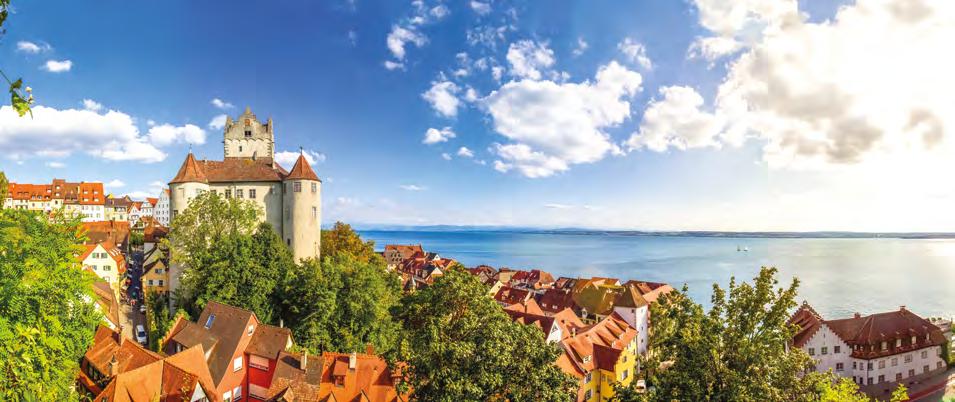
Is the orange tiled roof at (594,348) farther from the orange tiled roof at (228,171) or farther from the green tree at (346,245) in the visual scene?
the orange tiled roof at (228,171)

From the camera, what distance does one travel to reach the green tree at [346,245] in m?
41.8

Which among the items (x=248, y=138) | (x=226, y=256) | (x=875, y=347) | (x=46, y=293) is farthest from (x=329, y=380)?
(x=875, y=347)

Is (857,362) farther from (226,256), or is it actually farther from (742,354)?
(226,256)

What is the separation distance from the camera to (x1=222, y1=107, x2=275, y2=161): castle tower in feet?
136

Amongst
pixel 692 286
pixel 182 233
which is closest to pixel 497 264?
pixel 692 286

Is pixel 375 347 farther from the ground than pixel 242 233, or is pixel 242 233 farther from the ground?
pixel 242 233

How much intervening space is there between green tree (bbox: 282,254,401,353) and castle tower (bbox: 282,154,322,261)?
4.20 meters

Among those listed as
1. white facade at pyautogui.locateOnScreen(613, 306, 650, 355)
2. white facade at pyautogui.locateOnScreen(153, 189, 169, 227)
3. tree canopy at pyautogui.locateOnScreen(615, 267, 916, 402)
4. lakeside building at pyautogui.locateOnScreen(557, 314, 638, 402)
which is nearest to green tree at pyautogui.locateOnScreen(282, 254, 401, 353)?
lakeside building at pyautogui.locateOnScreen(557, 314, 638, 402)

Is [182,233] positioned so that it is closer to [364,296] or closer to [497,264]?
[364,296]

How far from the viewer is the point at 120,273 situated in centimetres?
4650

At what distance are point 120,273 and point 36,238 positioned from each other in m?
35.4

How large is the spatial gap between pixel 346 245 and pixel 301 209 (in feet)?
29.0

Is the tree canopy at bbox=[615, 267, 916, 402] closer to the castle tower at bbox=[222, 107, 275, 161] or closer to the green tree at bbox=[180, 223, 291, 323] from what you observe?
the green tree at bbox=[180, 223, 291, 323]

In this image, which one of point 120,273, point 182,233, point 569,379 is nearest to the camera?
point 569,379
